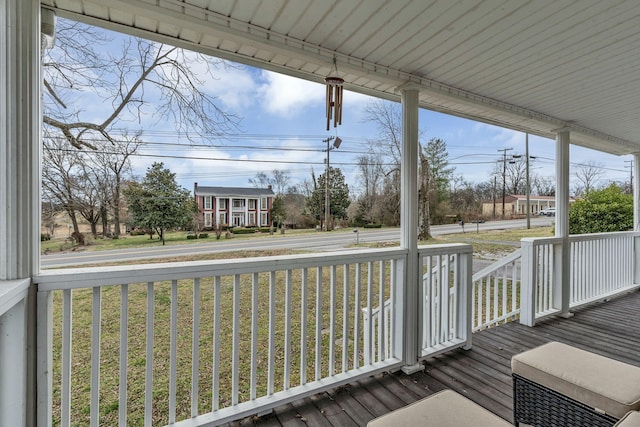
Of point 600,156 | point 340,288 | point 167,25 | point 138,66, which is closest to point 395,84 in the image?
point 167,25

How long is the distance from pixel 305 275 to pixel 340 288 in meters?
1.35

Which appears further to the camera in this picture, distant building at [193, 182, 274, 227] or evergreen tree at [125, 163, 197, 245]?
distant building at [193, 182, 274, 227]

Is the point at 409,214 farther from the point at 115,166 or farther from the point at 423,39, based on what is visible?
the point at 115,166

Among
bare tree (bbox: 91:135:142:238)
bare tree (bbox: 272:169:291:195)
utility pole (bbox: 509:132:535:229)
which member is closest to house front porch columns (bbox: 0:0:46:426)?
bare tree (bbox: 91:135:142:238)

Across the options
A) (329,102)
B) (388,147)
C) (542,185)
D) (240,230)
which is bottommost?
(240,230)

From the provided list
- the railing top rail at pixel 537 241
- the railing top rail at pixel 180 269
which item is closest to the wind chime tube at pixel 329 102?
the railing top rail at pixel 180 269

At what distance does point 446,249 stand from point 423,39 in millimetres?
1736

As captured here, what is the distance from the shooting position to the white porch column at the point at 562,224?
3762mm

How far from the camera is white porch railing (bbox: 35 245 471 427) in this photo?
157 centimetres

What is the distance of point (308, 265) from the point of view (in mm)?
2135

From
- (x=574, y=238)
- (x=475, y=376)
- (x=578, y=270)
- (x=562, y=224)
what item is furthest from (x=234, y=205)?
(x=578, y=270)

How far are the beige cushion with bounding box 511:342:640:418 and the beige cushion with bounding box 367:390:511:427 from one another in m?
0.65

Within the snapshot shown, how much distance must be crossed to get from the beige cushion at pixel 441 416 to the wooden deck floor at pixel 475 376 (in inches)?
32.1

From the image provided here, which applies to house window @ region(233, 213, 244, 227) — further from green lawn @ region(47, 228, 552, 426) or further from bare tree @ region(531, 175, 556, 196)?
bare tree @ region(531, 175, 556, 196)
